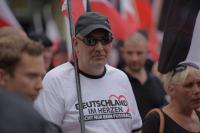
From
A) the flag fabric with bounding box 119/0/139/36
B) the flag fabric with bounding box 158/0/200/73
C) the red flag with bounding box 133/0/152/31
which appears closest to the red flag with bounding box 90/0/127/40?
the flag fabric with bounding box 119/0/139/36

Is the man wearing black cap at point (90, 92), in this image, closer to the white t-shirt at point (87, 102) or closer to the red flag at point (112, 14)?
the white t-shirt at point (87, 102)

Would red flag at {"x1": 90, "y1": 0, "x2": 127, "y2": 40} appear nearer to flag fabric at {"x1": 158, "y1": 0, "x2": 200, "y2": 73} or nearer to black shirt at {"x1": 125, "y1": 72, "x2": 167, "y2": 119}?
black shirt at {"x1": 125, "y1": 72, "x2": 167, "y2": 119}

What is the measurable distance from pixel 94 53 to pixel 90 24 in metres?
0.20

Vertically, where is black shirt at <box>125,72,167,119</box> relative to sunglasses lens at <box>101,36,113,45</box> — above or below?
below

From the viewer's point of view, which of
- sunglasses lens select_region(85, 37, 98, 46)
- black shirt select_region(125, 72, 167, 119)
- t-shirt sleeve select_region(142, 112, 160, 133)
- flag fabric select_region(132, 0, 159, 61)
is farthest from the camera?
flag fabric select_region(132, 0, 159, 61)

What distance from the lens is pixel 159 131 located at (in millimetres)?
4848

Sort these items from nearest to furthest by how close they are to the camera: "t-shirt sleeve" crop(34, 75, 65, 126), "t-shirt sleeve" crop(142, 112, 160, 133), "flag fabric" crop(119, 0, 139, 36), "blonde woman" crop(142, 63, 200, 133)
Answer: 1. "t-shirt sleeve" crop(34, 75, 65, 126)
2. "t-shirt sleeve" crop(142, 112, 160, 133)
3. "blonde woman" crop(142, 63, 200, 133)
4. "flag fabric" crop(119, 0, 139, 36)

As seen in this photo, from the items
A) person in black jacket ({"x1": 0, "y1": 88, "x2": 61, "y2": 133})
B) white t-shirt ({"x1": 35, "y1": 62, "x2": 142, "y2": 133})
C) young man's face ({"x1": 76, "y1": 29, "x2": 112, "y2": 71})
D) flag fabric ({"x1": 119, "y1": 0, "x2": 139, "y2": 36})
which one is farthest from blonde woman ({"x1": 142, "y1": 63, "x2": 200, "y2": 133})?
flag fabric ({"x1": 119, "y1": 0, "x2": 139, "y2": 36})

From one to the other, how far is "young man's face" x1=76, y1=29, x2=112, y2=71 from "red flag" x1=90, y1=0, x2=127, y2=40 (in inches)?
98.9

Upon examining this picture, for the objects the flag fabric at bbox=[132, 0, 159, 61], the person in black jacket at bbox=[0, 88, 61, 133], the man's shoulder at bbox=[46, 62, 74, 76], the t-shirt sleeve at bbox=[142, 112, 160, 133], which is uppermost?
the person in black jacket at bbox=[0, 88, 61, 133]

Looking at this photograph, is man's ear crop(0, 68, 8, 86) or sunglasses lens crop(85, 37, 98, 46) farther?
sunglasses lens crop(85, 37, 98, 46)

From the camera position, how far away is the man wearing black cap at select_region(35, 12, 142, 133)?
4.58 metres

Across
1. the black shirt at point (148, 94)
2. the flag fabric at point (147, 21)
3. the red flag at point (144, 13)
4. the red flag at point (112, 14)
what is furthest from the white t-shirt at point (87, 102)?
the red flag at point (144, 13)

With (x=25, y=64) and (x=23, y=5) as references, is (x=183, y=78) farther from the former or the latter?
(x=23, y=5)
